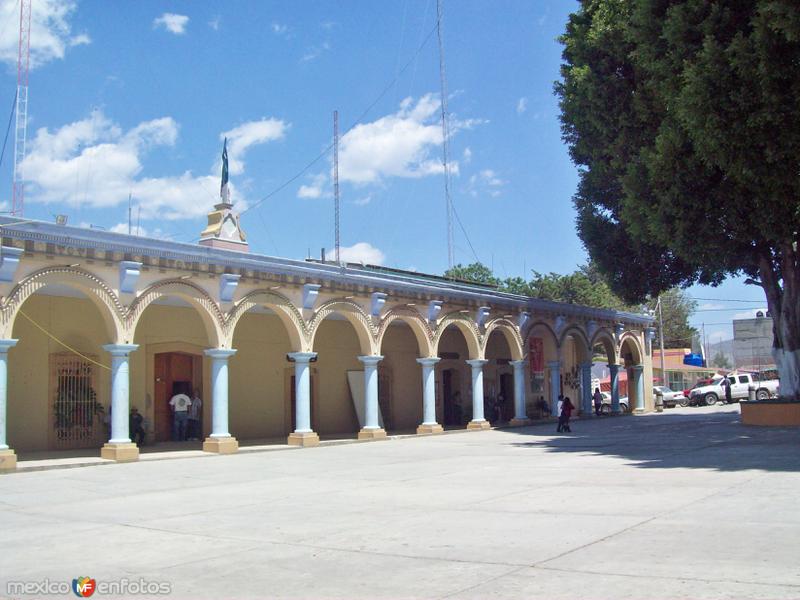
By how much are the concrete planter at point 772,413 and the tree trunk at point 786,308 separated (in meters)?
0.62

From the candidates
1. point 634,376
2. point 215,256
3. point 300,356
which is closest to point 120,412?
point 215,256

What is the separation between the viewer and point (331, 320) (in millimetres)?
26516

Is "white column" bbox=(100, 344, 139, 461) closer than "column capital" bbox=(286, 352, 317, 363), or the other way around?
"white column" bbox=(100, 344, 139, 461)

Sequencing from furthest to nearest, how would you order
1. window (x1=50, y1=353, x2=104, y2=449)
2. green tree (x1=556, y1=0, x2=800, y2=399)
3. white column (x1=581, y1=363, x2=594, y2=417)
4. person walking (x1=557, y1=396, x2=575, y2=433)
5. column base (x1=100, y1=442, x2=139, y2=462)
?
white column (x1=581, y1=363, x2=594, y2=417)
person walking (x1=557, y1=396, x2=575, y2=433)
window (x1=50, y1=353, x2=104, y2=449)
column base (x1=100, y1=442, x2=139, y2=462)
green tree (x1=556, y1=0, x2=800, y2=399)

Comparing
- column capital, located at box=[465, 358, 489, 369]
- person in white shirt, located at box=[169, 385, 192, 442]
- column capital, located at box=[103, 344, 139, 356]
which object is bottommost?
person in white shirt, located at box=[169, 385, 192, 442]

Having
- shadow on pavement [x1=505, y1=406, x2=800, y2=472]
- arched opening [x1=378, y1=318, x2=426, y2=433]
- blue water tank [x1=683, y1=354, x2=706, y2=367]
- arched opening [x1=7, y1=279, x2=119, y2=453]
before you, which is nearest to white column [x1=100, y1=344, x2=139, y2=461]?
arched opening [x1=7, y1=279, x2=119, y2=453]

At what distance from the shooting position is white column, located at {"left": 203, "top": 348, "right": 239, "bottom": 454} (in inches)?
747

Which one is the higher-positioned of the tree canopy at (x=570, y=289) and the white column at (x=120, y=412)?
the tree canopy at (x=570, y=289)

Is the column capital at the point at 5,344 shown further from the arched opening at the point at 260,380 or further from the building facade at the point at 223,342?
the arched opening at the point at 260,380

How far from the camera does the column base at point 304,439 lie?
2092 cm

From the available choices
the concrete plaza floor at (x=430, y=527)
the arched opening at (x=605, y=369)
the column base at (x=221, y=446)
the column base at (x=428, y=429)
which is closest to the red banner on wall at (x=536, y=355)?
the arched opening at (x=605, y=369)

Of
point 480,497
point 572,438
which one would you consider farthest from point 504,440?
point 480,497

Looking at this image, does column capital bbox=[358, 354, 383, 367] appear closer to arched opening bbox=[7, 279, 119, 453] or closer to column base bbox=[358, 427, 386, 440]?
column base bbox=[358, 427, 386, 440]

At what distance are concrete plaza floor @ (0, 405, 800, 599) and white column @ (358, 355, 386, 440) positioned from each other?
22.9ft
